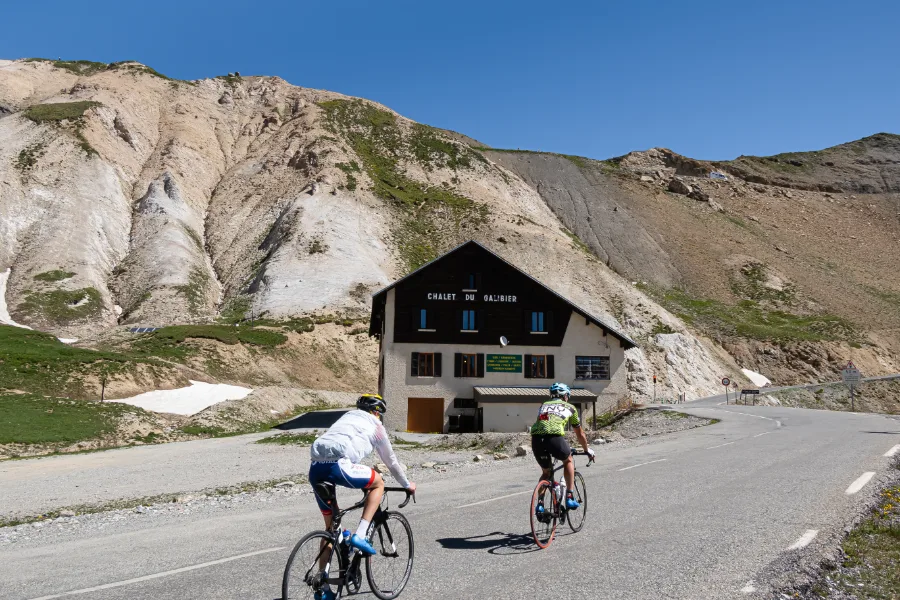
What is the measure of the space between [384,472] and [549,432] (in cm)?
1209

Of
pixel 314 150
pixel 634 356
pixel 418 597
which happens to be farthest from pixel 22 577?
pixel 314 150

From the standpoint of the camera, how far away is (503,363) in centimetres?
4222

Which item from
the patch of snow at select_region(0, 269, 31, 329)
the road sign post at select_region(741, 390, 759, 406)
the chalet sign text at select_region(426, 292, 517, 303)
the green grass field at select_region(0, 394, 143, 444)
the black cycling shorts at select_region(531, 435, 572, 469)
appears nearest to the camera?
the black cycling shorts at select_region(531, 435, 572, 469)

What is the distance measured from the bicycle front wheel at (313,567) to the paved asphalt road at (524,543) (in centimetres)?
73

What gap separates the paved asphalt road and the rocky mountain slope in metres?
30.4

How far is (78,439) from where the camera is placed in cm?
2948

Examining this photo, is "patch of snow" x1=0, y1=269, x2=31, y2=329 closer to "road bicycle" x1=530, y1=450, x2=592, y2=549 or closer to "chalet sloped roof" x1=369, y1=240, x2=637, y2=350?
"chalet sloped roof" x1=369, y1=240, x2=637, y2=350

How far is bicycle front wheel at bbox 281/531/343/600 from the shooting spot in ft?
21.5

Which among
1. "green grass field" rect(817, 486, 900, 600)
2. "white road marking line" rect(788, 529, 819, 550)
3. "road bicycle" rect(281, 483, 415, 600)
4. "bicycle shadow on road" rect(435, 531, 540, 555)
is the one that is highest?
"road bicycle" rect(281, 483, 415, 600)

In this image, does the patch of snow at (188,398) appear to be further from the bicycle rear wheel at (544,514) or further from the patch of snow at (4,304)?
the bicycle rear wheel at (544,514)

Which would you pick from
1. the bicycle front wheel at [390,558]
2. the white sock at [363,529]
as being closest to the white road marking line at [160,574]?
the bicycle front wheel at [390,558]

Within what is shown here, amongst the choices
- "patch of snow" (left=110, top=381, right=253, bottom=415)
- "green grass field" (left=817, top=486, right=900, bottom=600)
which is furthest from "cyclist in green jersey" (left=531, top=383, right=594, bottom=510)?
"patch of snow" (left=110, top=381, right=253, bottom=415)

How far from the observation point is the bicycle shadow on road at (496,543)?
9.12 m

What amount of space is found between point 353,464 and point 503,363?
3544 cm
